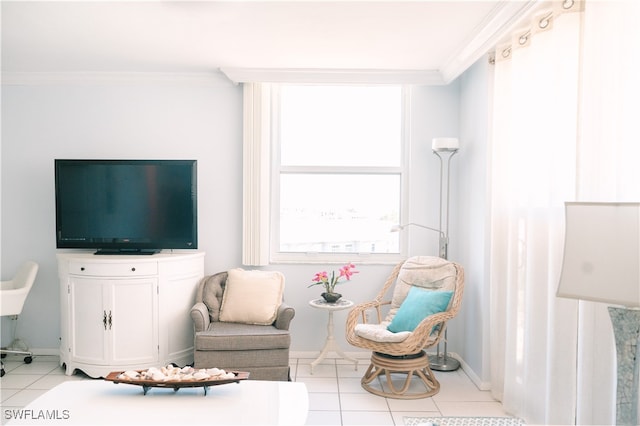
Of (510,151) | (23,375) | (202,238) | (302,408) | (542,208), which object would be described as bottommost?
(23,375)

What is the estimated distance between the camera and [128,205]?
440cm

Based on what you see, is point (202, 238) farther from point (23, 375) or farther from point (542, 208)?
point (542, 208)

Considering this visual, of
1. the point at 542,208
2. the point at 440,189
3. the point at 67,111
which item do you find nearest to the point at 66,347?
the point at 67,111

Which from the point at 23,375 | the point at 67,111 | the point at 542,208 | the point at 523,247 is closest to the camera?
the point at 542,208

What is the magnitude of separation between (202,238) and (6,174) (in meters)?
1.89

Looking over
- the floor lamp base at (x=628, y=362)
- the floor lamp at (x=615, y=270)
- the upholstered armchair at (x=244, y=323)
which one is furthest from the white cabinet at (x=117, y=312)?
the floor lamp base at (x=628, y=362)

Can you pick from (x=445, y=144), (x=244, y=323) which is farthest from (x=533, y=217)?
(x=244, y=323)

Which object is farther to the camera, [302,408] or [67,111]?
[67,111]

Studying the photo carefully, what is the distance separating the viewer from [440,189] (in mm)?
4727

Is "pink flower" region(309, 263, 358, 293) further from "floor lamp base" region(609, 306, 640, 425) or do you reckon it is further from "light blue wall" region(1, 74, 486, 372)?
"floor lamp base" region(609, 306, 640, 425)

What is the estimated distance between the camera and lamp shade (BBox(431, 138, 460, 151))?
4.37 metres

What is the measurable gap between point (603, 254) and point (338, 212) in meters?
3.08

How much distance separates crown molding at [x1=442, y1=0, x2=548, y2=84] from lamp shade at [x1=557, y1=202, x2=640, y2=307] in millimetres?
1431

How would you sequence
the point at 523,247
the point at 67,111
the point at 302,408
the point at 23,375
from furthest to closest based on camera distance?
the point at 67,111 < the point at 23,375 < the point at 523,247 < the point at 302,408
